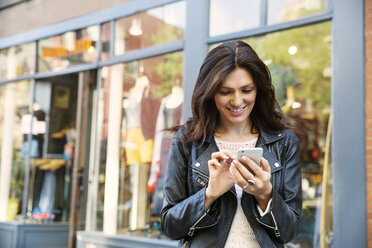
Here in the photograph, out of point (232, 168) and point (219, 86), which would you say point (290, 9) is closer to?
point (219, 86)

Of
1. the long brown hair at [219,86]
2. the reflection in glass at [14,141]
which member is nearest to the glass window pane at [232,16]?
the long brown hair at [219,86]

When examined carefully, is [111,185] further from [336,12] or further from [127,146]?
[336,12]

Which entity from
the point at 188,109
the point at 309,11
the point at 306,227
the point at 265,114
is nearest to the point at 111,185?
the point at 188,109

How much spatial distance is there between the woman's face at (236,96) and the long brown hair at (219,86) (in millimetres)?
25

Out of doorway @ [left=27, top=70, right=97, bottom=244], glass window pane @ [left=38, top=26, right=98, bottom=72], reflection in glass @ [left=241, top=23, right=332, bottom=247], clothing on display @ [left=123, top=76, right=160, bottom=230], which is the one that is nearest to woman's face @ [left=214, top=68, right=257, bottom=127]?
reflection in glass @ [left=241, top=23, right=332, bottom=247]

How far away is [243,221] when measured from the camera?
187cm

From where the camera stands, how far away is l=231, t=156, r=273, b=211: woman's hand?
5.46ft

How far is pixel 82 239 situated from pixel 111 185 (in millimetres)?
783

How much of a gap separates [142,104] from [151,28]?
100 centimetres

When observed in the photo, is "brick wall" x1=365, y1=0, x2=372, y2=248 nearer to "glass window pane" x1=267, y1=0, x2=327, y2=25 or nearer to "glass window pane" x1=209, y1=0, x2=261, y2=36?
"glass window pane" x1=267, y1=0, x2=327, y2=25

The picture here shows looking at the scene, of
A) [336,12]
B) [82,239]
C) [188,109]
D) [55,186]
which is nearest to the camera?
[336,12]

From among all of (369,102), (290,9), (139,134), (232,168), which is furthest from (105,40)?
(232,168)

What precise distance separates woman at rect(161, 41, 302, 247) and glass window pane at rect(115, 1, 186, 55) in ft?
11.2

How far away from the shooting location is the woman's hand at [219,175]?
68.0 inches
